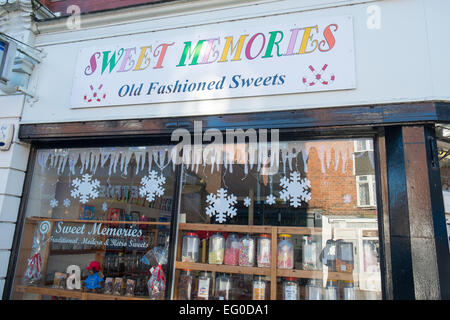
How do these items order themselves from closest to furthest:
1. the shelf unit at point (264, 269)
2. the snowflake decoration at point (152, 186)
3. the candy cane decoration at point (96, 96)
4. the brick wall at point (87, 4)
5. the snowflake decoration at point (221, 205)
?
the shelf unit at point (264, 269) → the snowflake decoration at point (221, 205) → the snowflake decoration at point (152, 186) → the candy cane decoration at point (96, 96) → the brick wall at point (87, 4)

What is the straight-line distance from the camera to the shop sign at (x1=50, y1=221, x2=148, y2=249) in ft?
12.9

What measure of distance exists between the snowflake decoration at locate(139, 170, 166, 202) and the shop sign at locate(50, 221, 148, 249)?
435mm

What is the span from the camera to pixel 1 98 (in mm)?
4508

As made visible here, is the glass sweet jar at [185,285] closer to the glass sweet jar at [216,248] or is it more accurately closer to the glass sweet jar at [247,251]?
the glass sweet jar at [216,248]

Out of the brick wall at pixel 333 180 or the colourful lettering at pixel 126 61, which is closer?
the brick wall at pixel 333 180

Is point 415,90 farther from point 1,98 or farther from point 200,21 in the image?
point 1,98

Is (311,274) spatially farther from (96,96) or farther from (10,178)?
(10,178)

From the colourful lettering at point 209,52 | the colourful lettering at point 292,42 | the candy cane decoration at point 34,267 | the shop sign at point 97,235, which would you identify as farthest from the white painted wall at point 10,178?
the colourful lettering at point 292,42

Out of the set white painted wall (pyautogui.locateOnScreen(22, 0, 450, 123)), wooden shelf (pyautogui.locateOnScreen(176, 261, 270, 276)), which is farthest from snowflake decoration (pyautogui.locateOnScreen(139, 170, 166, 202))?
wooden shelf (pyautogui.locateOnScreen(176, 261, 270, 276))

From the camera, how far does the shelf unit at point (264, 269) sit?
135 inches

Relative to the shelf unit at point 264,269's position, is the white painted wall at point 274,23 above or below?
above

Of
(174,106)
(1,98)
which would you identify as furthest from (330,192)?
(1,98)

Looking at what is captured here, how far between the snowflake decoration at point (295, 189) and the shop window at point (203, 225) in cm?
1

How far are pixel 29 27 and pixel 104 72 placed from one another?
4.94 feet
